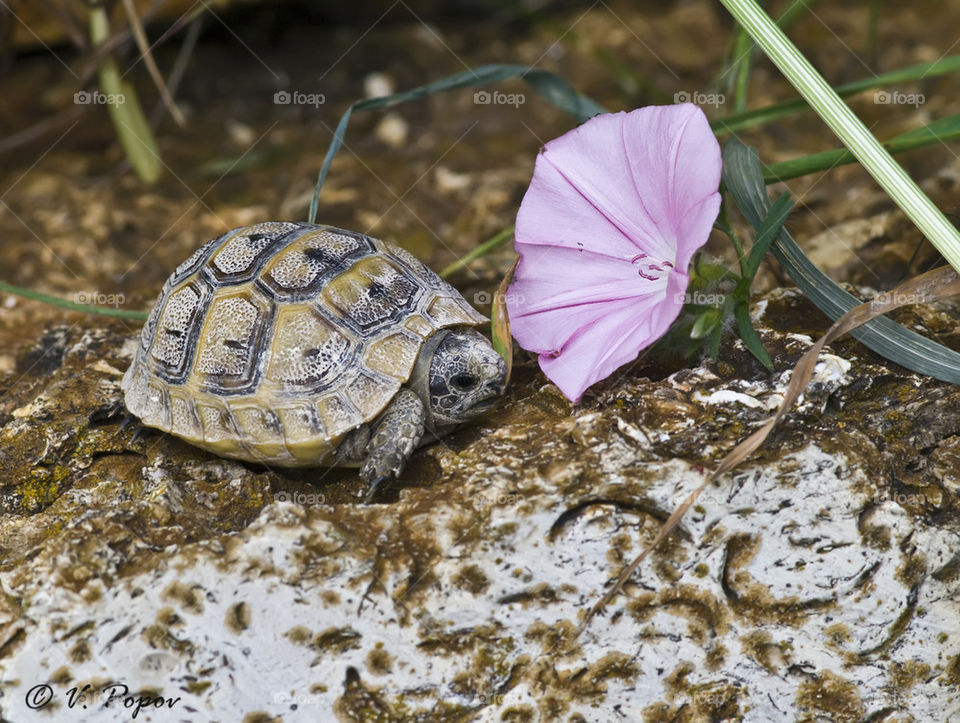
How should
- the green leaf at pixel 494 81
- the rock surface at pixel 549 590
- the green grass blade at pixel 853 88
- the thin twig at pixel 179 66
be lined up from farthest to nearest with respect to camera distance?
the thin twig at pixel 179 66 < the green leaf at pixel 494 81 < the green grass blade at pixel 853 88 < the rock surface at pixel 549 590

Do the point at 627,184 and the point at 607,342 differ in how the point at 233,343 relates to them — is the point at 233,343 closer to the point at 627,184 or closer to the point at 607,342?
the point at 607,342

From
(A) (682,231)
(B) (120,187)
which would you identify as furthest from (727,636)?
(B) (120,187)

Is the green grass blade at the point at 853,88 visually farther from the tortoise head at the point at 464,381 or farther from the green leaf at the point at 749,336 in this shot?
the tortoise head at the point at 464,381

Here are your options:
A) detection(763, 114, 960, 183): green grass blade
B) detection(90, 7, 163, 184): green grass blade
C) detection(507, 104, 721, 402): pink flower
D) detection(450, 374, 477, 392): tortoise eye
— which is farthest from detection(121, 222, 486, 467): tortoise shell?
detection(90, 7, 163, 184): green grass blade

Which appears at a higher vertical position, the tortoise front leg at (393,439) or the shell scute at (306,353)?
the shell scute at (306,353)

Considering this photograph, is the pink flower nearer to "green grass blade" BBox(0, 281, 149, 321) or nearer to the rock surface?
the rock surface

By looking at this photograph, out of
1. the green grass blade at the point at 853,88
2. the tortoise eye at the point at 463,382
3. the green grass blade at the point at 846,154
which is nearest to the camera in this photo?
the tortoise eye at the point at 463,382

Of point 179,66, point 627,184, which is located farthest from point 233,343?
point 179,66

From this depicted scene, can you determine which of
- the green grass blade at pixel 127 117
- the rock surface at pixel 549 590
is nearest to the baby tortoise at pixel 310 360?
the rock surface at pixel 549 590
